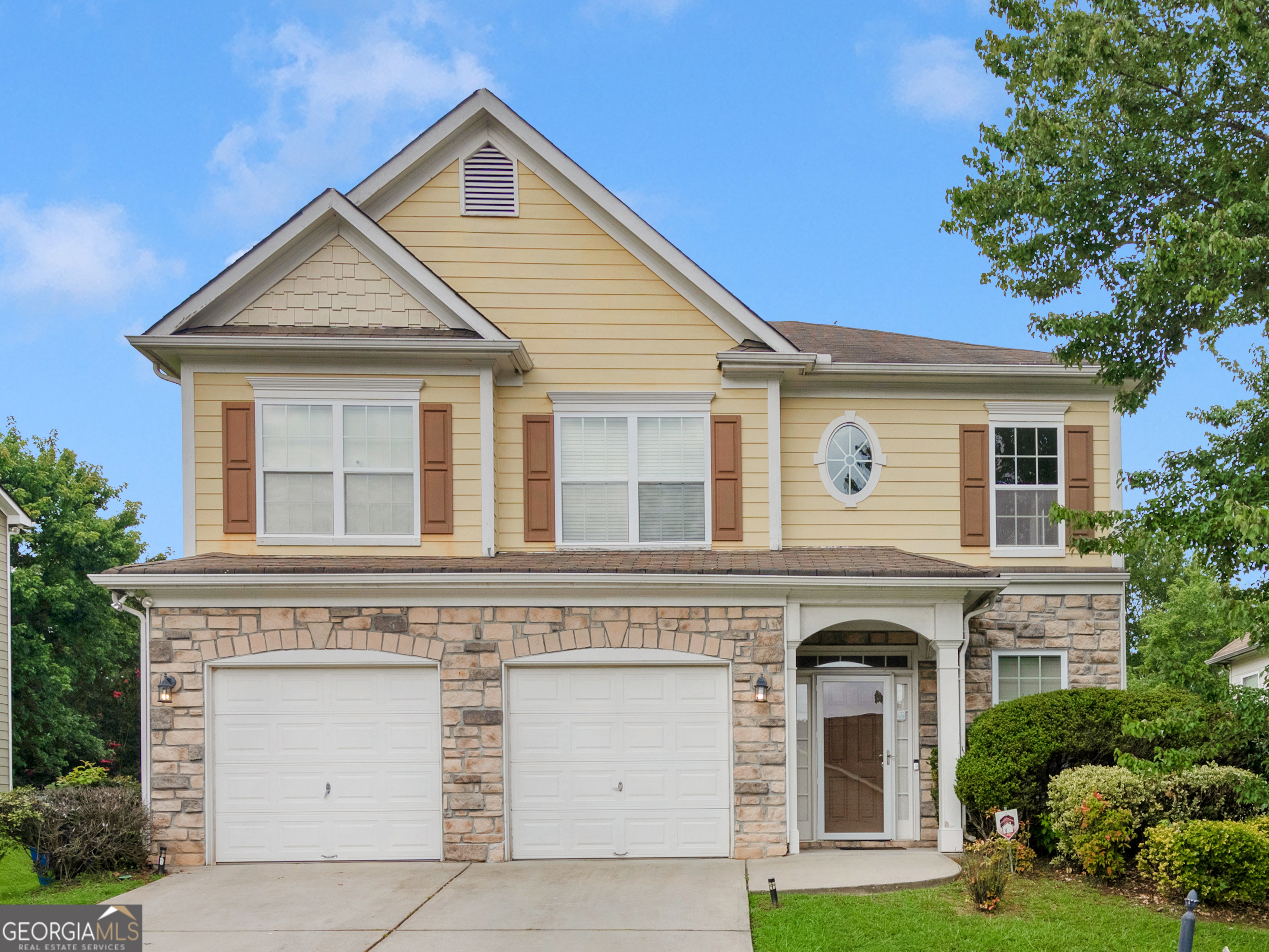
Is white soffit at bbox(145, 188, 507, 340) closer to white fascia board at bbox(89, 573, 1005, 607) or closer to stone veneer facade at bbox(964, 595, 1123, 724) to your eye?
white fascia board at bbox(89, 573, 1005, 607)

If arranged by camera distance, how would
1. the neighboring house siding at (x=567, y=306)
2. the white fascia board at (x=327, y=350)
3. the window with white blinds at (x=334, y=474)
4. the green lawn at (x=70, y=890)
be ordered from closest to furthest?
the green lawn at (x=70, y=890), the white fascia board at (x=327, y=350), the window with white blinds at (x=334, y=474), the neighboring house siding at (x=567, y=306)

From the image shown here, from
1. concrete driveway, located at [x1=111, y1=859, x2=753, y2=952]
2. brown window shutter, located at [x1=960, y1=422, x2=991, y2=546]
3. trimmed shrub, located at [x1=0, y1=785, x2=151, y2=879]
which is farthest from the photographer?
brown window shutter, located at [x1=960, y1=422, x2=991, y2=546]

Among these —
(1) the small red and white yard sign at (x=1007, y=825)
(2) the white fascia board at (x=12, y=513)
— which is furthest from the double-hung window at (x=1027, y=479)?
(2) the white fascia board at (x=12, y=513)

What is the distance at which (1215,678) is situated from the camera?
9711 mm

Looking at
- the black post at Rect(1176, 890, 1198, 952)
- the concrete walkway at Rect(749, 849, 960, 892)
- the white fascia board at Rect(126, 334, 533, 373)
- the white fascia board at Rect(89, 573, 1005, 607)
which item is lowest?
A: the concrete walkway at Rect(749, 849, 960, 892)

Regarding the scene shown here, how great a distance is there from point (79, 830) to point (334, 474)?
456 centimetres

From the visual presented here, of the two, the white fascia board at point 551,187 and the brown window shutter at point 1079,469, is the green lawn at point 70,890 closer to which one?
the white fascia board at point 551,187

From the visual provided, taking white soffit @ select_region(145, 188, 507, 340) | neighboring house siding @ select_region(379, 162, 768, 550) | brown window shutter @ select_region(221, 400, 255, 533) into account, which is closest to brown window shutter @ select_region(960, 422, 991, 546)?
neighboring house siding @ select_region(379, 162, 768, 550)

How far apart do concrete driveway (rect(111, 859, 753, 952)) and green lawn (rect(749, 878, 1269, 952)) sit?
41cm

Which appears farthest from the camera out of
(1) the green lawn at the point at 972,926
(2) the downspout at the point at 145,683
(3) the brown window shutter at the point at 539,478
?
(3) the brown window shutter at the point at 539,478

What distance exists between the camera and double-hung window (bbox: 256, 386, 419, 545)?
12.9 m

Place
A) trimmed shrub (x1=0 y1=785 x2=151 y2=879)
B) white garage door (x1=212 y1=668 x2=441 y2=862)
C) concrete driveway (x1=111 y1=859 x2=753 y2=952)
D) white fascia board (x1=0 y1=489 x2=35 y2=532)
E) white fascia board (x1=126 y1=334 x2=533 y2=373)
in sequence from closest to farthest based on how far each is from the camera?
concrete driveway (x1=111 y1=859 x2=753 y2=952)
trimmed shrub (x1=0 y1=785 x2=151 y2=879)
white garage door (x1=212 y1=668 x2=441 y2=862)
white fascia board (x1=126 y1=334 x2=533 y2=373)
white fascia board (x1=0 y1=489 x2=35 y2=532)

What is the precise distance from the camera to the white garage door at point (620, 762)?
11.8 meters

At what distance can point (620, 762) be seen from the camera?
1197 centimetres
